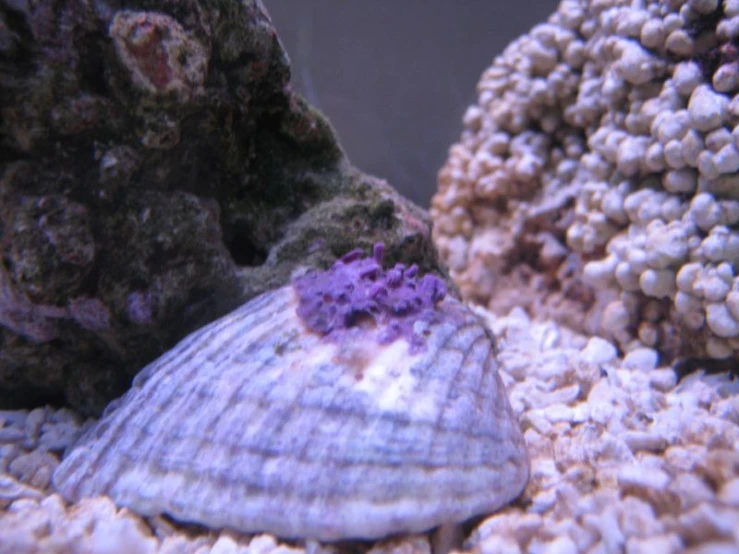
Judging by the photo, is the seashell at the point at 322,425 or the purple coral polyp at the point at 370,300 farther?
the purple coral polyp at the point at 370,300

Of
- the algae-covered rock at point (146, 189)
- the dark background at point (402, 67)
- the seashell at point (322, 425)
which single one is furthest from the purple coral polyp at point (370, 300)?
the dark background at point (402, 67)

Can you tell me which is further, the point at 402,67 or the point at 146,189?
the point at 402,67

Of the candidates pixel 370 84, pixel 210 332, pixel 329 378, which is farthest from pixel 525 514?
pixel 370 84

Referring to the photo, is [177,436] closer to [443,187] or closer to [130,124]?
[130,124]

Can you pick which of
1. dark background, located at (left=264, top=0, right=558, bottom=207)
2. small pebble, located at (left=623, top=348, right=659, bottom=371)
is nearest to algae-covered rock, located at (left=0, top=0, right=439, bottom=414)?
small pebble, located at (left=623, top=348, right=659, bottom=371)

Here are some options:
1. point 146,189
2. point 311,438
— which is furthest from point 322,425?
point 146,189

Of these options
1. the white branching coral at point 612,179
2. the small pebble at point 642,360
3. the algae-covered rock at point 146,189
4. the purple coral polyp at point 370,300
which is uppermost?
the algae-covered rock at point 146,189

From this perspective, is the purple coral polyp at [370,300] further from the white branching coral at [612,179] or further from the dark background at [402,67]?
the dark background at [402,67]

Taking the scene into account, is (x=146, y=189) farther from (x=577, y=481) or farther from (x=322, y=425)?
(x=577, y=481)
